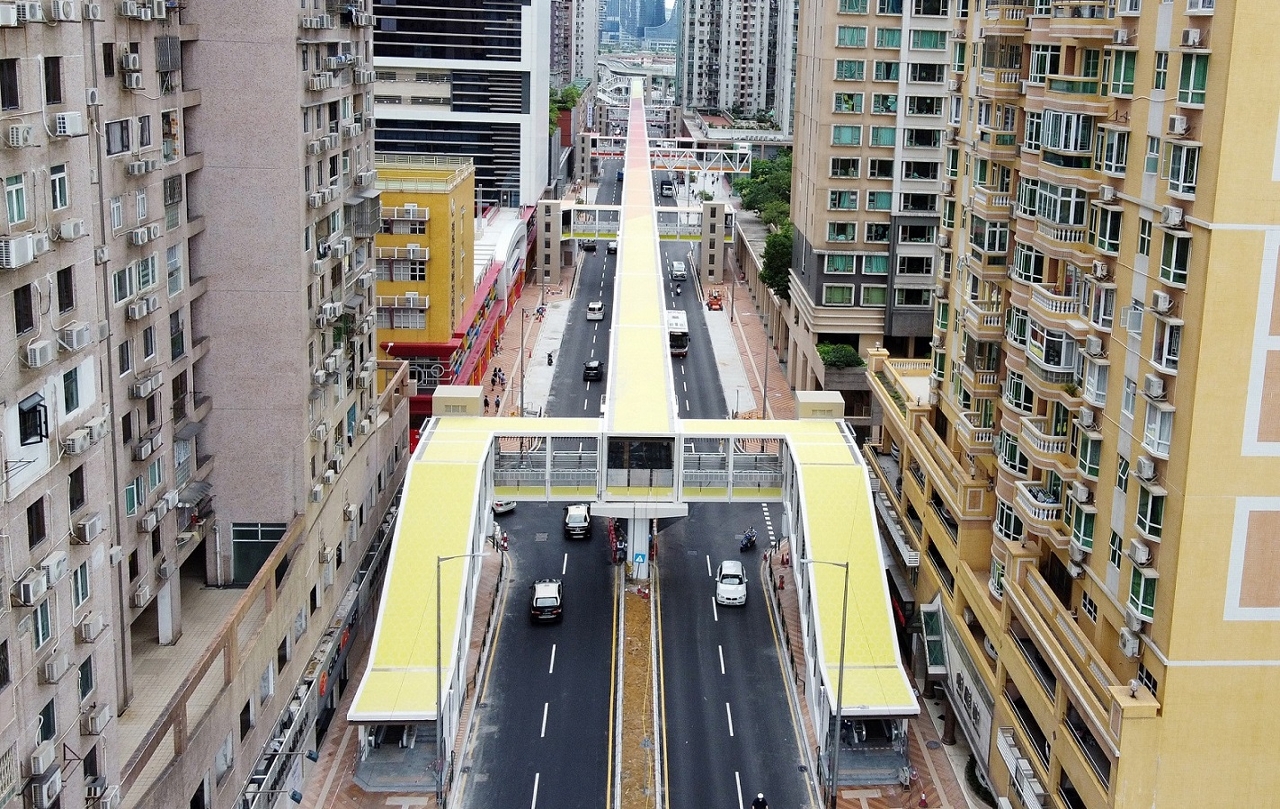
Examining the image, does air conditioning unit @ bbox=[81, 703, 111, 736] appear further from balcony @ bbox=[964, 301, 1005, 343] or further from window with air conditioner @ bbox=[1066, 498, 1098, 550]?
balcony @ bbox=[964, 301, 1005, 343]

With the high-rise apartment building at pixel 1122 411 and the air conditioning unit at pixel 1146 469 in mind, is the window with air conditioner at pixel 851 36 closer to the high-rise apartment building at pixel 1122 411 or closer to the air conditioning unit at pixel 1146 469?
the high-rise apartment building at pixel 1122 411

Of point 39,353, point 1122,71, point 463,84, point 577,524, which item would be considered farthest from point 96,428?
point 463,84

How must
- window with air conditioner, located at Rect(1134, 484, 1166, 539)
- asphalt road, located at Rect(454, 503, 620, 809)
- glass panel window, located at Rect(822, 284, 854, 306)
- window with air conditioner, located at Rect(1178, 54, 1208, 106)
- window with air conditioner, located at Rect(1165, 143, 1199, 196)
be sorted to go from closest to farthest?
window with air conditioner, located at Rect(1178, 54, 1208, 106) < window with air conditioner, located at Rect(1165, 143, 1199, 196) < window with air conditioner, located at Rect(1134, 484, 1166, 539) < asphalt road, located at Rect(454, 503, 620, 809) < glass panel window, located at Rect(822, 284, 854, 306)

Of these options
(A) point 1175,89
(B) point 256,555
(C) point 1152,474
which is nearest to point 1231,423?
(C) point 1152,474

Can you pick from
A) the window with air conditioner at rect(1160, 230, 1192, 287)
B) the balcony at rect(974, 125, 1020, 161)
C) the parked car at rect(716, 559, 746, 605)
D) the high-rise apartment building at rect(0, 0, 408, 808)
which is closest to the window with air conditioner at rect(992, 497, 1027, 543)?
the window with air conditioner at rect(1160, 230, 1192, 287)

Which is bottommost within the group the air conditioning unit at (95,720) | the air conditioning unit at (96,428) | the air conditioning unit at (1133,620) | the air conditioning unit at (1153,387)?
the air conditioning unit at (95,720)

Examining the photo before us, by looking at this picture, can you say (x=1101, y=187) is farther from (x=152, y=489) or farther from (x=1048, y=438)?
(x=152, y=489)

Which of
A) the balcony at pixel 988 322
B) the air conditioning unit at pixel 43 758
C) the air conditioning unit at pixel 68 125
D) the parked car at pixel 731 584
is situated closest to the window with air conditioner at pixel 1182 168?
the balcony at pixel 988 322
